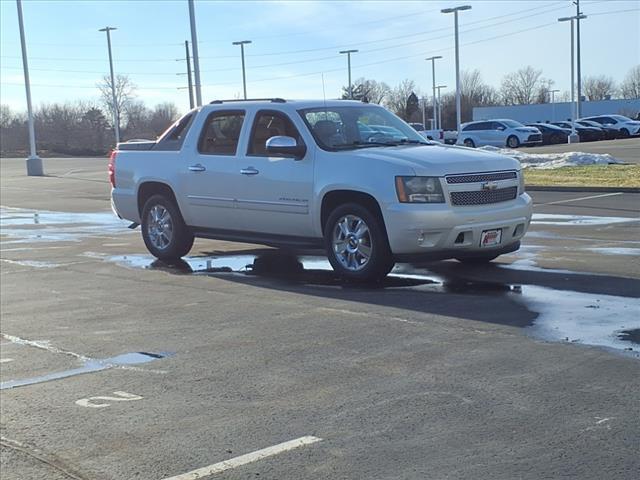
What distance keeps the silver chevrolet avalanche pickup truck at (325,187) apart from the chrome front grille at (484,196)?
1 cm

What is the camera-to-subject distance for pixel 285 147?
9258 millimetres

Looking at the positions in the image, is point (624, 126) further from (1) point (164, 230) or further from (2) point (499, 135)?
(1) point (164, 230)

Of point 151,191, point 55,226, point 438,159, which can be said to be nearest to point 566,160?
point 55,226

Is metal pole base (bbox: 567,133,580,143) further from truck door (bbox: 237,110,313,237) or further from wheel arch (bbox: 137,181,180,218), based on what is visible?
truck door (bbox: 237,110,313,237)

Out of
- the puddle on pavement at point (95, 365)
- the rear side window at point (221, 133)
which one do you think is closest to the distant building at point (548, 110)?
the rear side window at point (221, 133)

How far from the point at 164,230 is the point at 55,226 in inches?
236

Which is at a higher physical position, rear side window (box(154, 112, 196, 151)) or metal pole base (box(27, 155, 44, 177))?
rear side window (box(154, 112, 196, 151))

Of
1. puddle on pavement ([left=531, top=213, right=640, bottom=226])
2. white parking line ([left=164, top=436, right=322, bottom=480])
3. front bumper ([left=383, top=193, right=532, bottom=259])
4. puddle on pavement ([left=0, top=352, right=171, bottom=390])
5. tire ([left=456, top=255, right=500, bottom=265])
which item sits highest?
front bumper ([left=383, top=193, right=532, bottom=259])

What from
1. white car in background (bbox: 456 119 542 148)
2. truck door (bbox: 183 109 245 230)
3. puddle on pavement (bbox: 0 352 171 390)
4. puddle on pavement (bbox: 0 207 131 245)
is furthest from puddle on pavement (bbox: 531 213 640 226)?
white car in background (bbox: 456 119 542 148)

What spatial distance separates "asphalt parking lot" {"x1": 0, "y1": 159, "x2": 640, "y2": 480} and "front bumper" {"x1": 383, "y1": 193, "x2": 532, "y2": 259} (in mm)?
372

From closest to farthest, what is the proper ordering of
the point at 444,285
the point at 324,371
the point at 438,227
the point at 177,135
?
the point at 324,371 < the point at 438,227 < the point at 444,285 < the point at 177,135

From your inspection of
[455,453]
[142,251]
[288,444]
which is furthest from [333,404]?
[142,251]

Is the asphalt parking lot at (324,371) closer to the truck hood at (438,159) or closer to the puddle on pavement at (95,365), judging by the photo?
the puddle on pavement at (95,365)

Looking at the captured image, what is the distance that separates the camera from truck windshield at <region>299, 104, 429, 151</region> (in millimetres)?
9438
